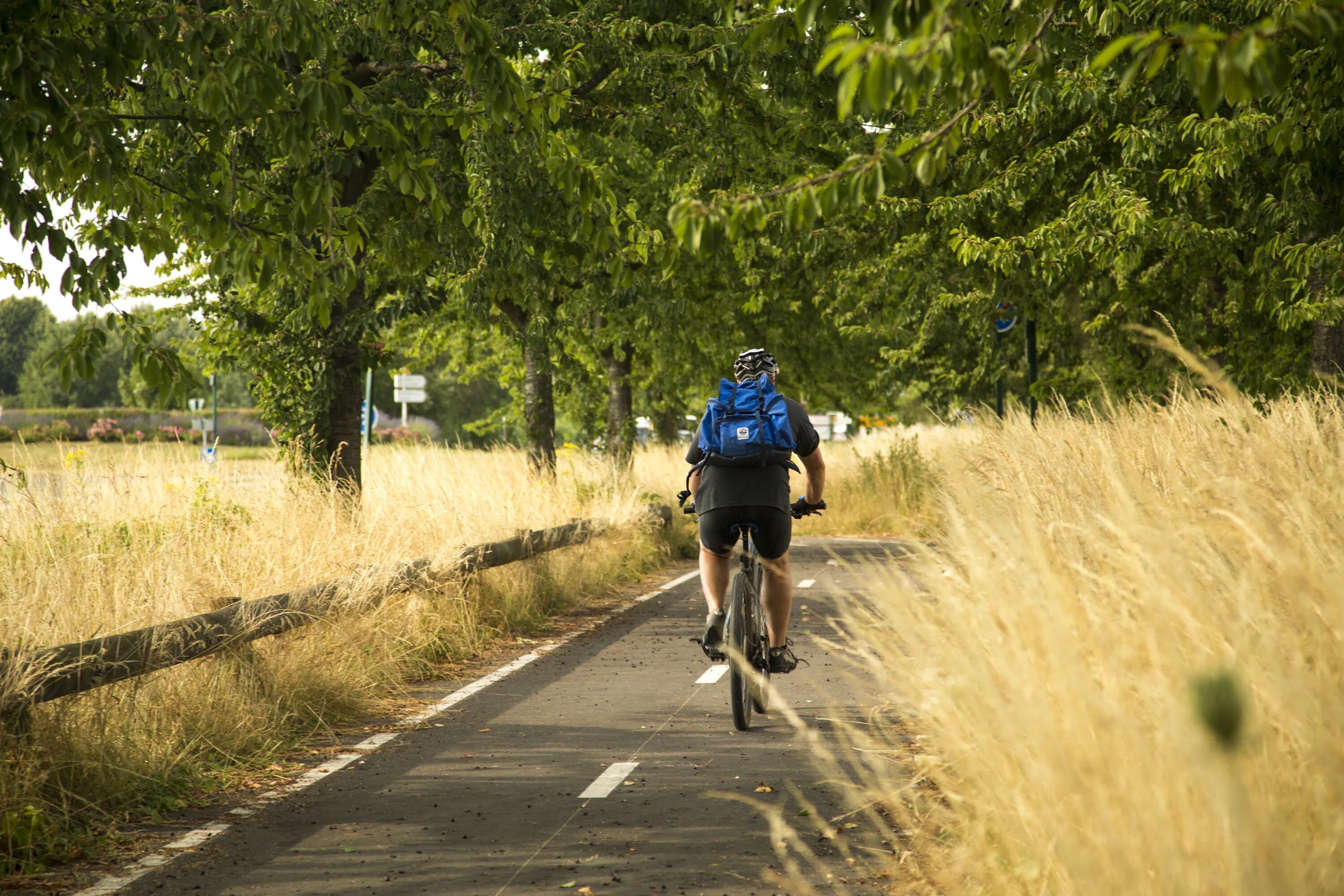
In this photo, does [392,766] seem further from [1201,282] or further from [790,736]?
→ [1201,282]

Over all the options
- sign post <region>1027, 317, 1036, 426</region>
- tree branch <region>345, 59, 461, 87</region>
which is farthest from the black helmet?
sign post <region>1027, 317, 1036, 426</region>

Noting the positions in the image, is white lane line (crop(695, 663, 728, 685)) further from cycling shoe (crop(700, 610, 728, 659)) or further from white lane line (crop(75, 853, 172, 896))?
white lane line (crop(75, 853, 172, 896))

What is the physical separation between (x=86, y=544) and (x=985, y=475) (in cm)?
601

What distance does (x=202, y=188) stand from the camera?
303 inches

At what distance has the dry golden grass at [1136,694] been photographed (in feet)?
9.36

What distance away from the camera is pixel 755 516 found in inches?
301

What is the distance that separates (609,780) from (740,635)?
140 centimetres

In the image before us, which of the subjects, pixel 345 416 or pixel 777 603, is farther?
pixel 345 416

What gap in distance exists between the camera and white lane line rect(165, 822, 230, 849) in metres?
5.38

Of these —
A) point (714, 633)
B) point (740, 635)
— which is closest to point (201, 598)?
point (714, 633)

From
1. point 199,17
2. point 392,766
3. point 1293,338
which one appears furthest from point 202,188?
point 1293,338

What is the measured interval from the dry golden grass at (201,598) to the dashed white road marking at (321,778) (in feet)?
1.11

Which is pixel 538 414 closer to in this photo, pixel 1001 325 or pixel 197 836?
pixel 1001 325

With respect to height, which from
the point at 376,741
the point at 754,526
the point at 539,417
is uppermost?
the point at 539,417
